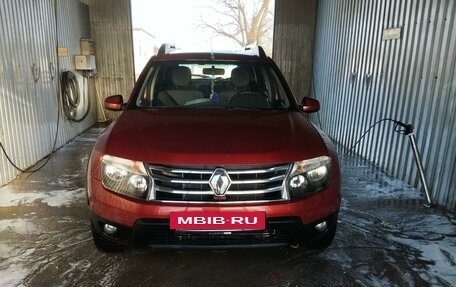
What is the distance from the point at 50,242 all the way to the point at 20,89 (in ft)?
10.2

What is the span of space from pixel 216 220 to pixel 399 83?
409 centimetres

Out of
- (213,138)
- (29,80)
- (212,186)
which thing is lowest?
(212,186)

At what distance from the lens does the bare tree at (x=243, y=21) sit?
54.2 feet

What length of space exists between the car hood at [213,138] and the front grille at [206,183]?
53 millimetres

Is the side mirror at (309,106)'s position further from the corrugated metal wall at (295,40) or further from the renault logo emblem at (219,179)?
the corrugated metal wall at (295,40)

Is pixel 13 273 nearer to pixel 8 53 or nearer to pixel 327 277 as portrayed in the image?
pixel 327 277

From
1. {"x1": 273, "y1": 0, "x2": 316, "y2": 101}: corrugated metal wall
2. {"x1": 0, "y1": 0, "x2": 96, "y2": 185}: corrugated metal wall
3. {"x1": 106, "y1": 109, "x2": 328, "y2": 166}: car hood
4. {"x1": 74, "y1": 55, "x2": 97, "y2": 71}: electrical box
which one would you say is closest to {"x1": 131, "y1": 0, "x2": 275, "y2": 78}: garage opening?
{"x1": 273, "y1": 0, "x2": 316, "y2": 101}: corrugated metal wall

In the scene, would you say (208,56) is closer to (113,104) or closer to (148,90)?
(148,90)

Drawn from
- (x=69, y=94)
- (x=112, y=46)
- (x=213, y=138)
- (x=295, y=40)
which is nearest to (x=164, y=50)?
(x=213, y=138)

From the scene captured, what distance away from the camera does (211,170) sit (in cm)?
232

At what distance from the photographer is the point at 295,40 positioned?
10.1 meters

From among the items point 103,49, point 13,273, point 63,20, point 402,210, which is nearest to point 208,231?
point 13,273

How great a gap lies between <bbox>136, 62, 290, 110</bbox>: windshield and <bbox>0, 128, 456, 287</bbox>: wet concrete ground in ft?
4.41

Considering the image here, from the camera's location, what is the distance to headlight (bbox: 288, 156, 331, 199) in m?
2.41
